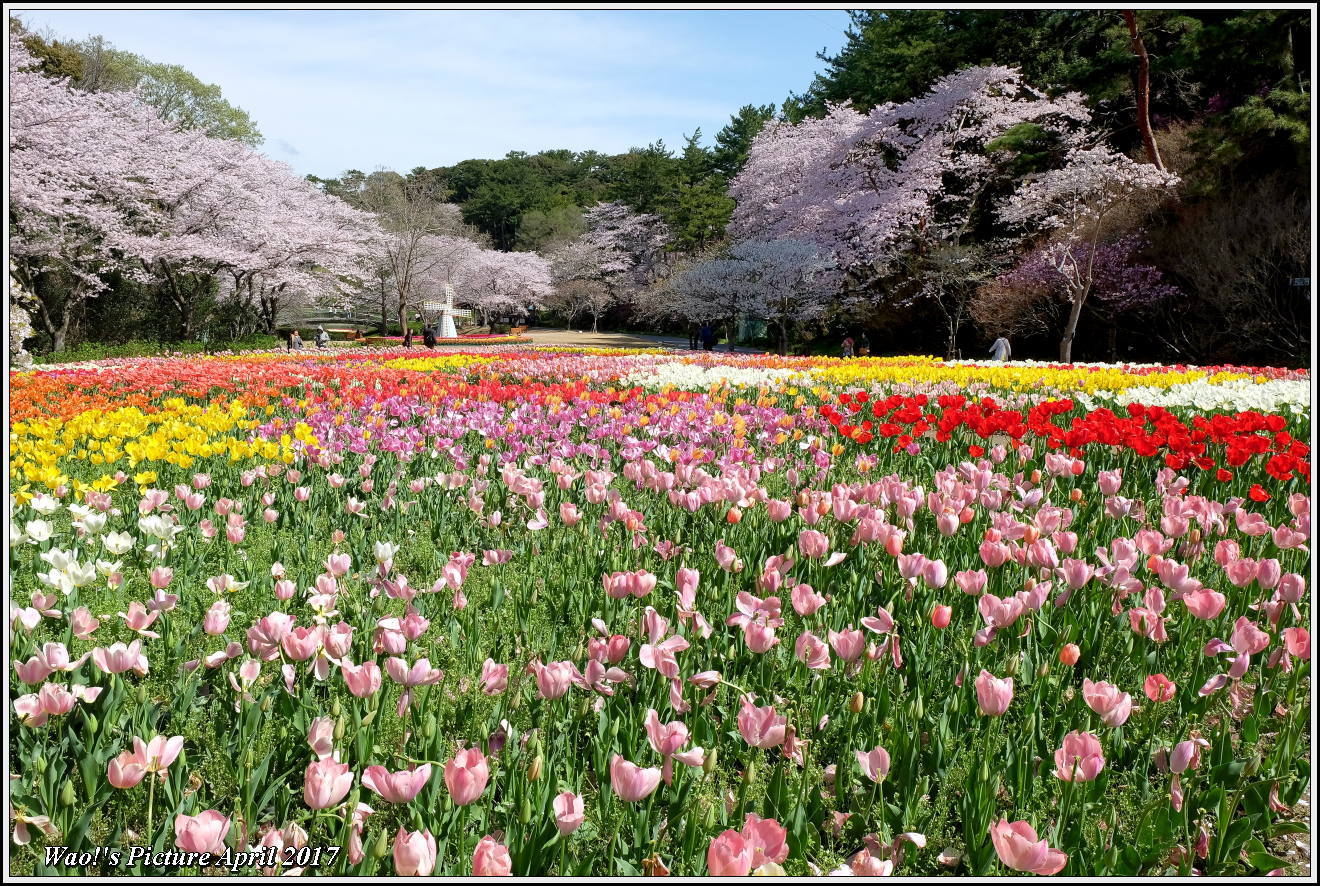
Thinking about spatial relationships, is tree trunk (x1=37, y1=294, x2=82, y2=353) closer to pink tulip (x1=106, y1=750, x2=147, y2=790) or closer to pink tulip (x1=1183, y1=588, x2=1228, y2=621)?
pink tulip (x1=106, y1=750, x2=147, y2=790)

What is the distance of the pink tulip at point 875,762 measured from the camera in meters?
1.68

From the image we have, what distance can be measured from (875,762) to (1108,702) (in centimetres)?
54

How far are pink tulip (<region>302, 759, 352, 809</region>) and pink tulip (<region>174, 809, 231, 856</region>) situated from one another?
0.48 feet

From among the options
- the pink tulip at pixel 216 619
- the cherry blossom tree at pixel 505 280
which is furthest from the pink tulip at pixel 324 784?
the cherry blossom tree at pixel 505 280

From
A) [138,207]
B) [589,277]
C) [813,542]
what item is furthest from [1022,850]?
A: [589,277]

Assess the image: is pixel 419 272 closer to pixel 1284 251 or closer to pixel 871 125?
pixel 871 125

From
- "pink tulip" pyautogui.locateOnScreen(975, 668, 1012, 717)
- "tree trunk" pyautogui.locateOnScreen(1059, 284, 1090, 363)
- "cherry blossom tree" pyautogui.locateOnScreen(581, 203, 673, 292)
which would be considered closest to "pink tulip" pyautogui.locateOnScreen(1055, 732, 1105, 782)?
"pink tulip" pyautogui.locateOnScreen(975, 668, 1012, 717)

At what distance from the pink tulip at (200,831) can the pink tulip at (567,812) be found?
53cm

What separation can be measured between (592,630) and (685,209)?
47242 millimetres

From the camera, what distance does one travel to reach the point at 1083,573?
2455mm

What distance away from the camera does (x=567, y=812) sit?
53.9 inches

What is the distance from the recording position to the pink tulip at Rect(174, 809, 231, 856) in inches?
48.9

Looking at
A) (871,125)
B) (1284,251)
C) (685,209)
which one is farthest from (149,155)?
(1284,251)

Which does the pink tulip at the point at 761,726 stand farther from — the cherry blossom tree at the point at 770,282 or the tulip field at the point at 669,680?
the cherry blossom tree at the point at 770,282
